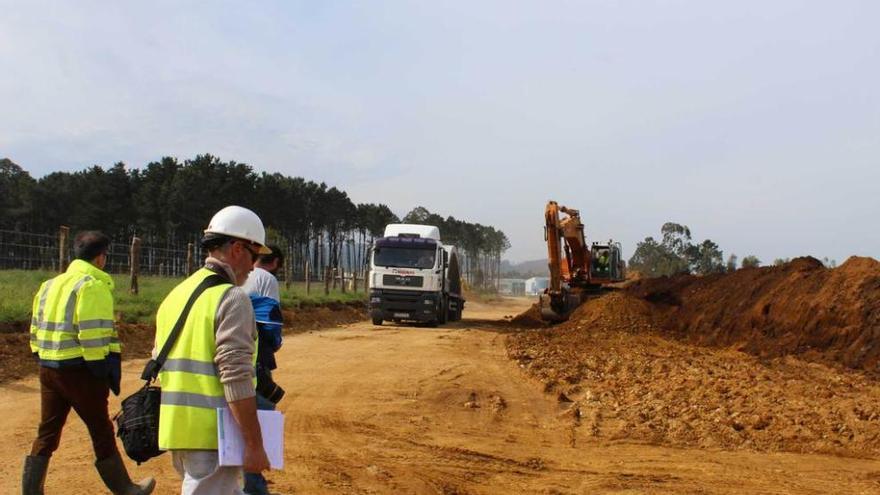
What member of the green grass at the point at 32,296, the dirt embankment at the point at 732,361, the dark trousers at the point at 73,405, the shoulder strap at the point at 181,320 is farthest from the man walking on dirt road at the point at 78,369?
the green grass at the point at 32,296

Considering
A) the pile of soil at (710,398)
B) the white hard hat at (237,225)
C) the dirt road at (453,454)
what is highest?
the white hard hat at (237,225)

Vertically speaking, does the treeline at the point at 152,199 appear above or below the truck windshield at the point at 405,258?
above

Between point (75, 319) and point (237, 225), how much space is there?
2622mm

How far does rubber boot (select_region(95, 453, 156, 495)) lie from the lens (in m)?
4.99

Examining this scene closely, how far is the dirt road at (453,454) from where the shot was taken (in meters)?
5.91

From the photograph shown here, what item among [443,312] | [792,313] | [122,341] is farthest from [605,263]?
[122,341]

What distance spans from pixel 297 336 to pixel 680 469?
45.4ft

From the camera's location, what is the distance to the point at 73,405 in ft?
16.3

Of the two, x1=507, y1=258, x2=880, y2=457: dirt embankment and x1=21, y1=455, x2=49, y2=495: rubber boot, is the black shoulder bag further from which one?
x1=507, y1=258, x2=880, y2=457: dirt embankment

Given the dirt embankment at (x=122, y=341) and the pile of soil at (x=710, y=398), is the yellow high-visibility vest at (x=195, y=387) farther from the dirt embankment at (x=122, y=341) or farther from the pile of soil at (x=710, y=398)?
the dirt embankment at (x=122, y=341)

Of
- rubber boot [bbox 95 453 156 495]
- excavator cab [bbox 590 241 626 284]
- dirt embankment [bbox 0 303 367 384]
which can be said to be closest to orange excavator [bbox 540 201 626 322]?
excavator cab [bbox 590 241 626 284]

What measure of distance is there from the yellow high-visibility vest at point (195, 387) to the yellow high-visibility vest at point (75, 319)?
2.46 metres

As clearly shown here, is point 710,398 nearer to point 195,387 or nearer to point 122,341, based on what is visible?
point 195,387

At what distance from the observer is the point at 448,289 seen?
1060 inches
